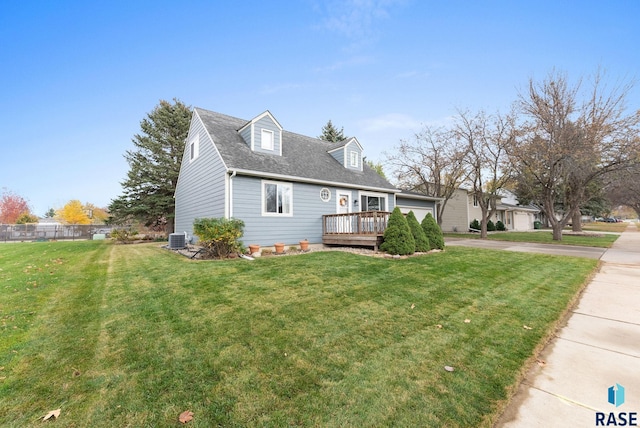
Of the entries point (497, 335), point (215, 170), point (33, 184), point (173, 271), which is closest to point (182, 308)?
point (173, 271)

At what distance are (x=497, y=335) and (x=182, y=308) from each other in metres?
4.39

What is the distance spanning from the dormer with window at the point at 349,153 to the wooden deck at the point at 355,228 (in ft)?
15.0

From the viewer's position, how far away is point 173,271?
20.8 feet

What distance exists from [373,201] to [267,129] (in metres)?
6.95

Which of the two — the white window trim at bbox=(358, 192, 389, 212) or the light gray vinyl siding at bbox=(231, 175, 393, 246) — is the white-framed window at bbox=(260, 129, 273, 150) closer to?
the light gray vinyl siding at bbox=(231, 175, 393, 246)

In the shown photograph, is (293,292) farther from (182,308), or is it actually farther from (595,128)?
(595,128)

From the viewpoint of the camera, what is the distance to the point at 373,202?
1471cm

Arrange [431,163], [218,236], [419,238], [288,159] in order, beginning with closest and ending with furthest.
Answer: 1. [218,236]
2. [419,238]
3. [288,159]
4. [431,163]

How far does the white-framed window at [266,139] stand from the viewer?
11773mm

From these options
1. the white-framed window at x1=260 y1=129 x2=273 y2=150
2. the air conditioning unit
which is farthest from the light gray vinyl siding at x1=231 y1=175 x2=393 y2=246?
the air conditioning unit

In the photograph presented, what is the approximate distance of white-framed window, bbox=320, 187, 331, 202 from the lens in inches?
487

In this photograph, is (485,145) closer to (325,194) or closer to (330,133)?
(325,194)

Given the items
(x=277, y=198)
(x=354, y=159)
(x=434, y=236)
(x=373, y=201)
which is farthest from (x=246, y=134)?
(x=434, y=236)

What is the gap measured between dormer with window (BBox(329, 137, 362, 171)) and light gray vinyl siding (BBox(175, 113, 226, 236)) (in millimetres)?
7058
